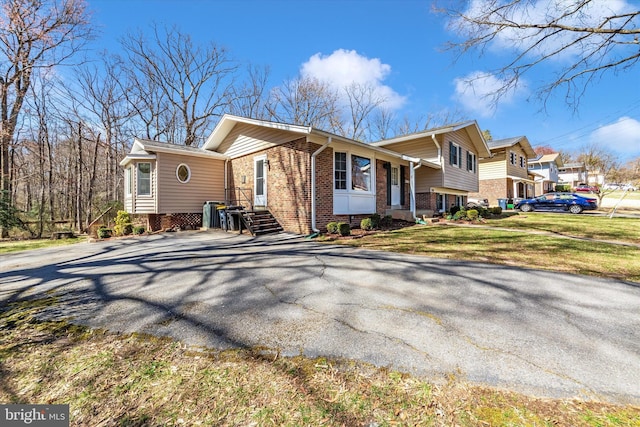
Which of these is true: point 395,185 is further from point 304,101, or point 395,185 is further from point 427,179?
point 304,101

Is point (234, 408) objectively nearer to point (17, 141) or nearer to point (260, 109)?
point (17, 141)

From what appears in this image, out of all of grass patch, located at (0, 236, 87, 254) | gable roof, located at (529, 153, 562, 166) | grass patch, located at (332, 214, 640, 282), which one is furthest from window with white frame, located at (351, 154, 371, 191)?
gable roof, located at (529, 153, 562, 166)

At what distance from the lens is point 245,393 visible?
72.9 inches

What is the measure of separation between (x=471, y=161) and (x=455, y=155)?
319 cm

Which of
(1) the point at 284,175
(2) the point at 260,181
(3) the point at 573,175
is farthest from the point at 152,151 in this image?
(3) the point at 573,175

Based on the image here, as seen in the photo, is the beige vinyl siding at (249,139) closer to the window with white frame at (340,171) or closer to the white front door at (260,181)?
the white front door at (260,181)

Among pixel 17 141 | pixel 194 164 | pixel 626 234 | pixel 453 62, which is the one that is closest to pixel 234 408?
pixel 453 62

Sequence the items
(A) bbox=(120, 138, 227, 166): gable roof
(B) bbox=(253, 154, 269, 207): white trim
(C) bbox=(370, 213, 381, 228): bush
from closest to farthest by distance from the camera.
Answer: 1. (C) bbox=(370, 213, 381, 228): bush
2. (B) bbox=(253, 154, 269, 207): white trim
3. (A) bbox=(120, 138, 227, 166): gable roof

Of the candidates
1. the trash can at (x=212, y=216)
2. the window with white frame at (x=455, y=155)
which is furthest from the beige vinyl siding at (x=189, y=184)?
the window with white frame at (x=455, y=155)

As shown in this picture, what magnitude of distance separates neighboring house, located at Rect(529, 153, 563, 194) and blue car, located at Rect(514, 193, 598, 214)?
20.7m

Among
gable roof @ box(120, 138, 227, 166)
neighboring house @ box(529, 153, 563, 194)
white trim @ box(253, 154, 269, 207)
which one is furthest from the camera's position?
neighboring house @ box(529, 153, 563, 194)

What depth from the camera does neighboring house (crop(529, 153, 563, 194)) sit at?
37.3m

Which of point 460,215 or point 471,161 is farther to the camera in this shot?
point 471,161

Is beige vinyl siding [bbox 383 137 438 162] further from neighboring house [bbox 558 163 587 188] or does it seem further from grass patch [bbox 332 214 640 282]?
neighboring house [bbox 558 163 587 188]
